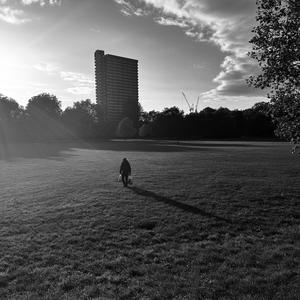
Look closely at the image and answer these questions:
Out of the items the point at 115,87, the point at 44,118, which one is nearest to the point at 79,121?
the point at 44,118

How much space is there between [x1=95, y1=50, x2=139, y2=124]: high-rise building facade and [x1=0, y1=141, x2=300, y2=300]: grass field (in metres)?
160

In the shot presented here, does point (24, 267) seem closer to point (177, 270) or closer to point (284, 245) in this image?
point (177, 270)

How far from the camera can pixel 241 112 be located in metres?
133

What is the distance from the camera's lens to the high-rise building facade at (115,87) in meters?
178

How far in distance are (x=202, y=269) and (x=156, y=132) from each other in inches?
4794

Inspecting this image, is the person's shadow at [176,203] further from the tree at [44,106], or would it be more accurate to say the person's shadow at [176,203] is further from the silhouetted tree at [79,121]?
the tree at [44,106]

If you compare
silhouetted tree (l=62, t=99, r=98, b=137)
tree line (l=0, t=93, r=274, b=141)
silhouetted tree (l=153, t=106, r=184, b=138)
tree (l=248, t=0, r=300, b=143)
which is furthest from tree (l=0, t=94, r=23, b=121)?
tree (l=248, t=0, r=300, b=143)

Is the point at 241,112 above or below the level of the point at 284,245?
above

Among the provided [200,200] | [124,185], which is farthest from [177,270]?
[124,185]

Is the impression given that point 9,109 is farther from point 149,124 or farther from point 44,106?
point 149,124

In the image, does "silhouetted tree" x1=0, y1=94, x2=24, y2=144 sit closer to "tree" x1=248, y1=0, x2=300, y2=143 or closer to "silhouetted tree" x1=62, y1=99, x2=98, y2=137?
"silhouetted tree" x1=62, y1=99, x2=98, y2=137

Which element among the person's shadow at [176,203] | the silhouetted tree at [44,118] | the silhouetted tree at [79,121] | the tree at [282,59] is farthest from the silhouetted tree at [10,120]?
the tree at [282,59]

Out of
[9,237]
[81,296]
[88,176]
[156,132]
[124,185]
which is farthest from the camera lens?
[156,132]

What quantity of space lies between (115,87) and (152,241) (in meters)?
183
